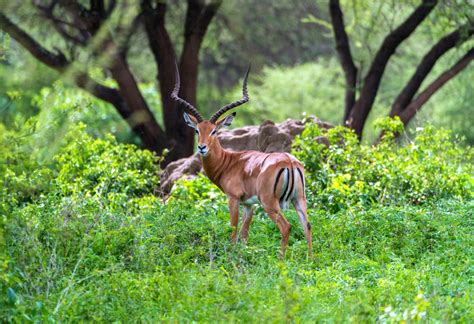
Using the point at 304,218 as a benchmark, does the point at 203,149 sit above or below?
above

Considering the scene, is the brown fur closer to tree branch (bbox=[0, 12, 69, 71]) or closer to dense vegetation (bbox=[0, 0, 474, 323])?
dense vegetation (bbox=[0, 0, 474, 323])

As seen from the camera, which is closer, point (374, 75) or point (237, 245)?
point (237, 245)

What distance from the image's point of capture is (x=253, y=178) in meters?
7.68

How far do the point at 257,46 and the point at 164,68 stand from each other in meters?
Result: 15.3

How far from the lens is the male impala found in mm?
7367

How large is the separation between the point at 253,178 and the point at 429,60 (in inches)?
253

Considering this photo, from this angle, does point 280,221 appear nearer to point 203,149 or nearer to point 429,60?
point 203,149

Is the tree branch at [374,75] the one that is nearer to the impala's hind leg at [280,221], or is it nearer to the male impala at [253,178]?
the male impala at [253,178]

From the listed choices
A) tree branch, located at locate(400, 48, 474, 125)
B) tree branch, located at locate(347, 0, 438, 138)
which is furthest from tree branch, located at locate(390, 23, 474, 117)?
tree branch, located at locate(347, 0, 438, 138)

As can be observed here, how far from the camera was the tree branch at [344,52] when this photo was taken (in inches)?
545

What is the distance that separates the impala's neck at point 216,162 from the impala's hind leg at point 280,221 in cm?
86

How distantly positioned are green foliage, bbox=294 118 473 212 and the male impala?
4.58 feet

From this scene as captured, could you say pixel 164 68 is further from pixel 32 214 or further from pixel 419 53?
pixel 419 53

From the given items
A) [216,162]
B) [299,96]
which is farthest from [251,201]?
[299,96]
